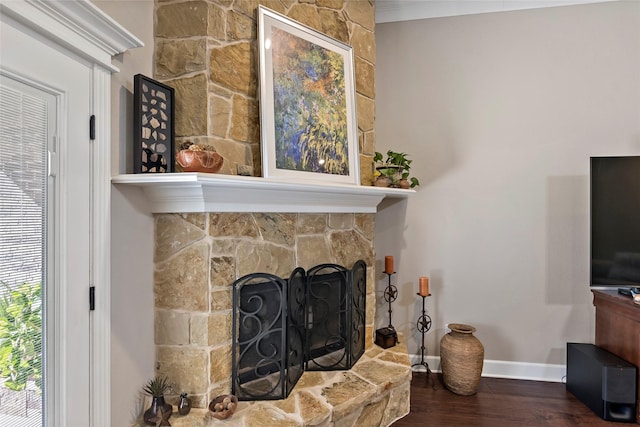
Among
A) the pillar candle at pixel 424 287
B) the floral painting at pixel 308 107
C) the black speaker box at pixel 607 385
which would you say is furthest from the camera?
the pillar candle at pixel 424 287

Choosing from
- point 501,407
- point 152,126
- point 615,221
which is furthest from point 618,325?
point 152,126

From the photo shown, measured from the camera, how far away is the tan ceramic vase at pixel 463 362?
250 centimetres

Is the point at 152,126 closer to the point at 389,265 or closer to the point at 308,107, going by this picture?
the point at 308,107

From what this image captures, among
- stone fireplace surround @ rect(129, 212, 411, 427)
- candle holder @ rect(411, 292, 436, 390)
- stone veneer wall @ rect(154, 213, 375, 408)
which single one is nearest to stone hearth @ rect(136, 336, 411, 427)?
stone fireplace surround @ rect(129, 212, 411, 427)

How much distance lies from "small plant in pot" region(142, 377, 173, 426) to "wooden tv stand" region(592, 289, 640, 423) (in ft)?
8.83

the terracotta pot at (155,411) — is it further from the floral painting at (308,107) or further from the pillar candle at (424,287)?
the pillar candle at (424,287)

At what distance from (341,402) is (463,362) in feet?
3.83

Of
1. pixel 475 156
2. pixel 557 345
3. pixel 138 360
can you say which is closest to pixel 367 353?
pixel 138 360

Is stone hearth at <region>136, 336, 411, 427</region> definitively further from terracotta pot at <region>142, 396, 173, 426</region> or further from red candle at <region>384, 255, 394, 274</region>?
red candle at <region>384, 255, 394, 274</region>

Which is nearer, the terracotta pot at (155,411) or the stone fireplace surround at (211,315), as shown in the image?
the terracotta pot at (155,411)

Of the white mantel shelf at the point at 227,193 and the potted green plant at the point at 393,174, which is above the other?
the potted green plant at the point at 393,174

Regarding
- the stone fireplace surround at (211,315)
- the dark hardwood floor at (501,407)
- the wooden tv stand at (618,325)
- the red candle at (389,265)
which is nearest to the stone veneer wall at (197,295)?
the stone fireplace surround at (211,315)

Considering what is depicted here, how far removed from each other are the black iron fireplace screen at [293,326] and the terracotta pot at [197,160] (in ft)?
1.94

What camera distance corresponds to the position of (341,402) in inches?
69.8
